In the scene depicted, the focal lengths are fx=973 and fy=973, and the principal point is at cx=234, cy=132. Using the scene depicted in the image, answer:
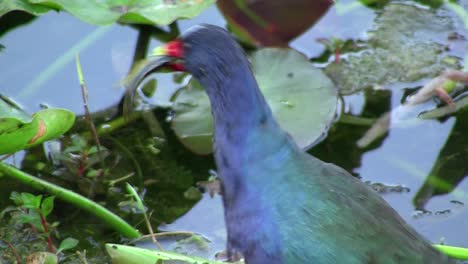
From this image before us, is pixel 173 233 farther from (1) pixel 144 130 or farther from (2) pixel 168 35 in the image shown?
(2) pixel 168 35

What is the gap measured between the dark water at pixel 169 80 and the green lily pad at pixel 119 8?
221 mm

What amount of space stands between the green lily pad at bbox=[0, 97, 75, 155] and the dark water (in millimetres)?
393

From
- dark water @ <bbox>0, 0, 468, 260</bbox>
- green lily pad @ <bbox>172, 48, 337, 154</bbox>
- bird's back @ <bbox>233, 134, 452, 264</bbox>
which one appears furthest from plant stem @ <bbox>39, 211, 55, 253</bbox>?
bird's back @ <bbox>233, 134, 452, 264</bbox>

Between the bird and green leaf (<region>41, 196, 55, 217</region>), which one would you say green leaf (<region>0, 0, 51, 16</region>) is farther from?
the bird

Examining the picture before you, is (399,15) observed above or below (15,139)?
below

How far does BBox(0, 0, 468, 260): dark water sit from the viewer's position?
2.37 m

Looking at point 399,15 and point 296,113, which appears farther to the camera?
point 399,15

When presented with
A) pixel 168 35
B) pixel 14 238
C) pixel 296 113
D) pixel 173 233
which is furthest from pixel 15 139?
pixel 168 35

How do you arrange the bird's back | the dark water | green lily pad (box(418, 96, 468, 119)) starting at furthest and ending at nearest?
green lily pad (box(418, 96, 468, 119)) < the dark water < the bird's back

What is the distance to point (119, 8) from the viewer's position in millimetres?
2570

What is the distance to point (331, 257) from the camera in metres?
1.73

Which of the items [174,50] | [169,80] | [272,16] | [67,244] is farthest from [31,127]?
[272,16]

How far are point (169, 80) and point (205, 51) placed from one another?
100 centimetres

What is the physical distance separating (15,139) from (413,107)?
112 cm
